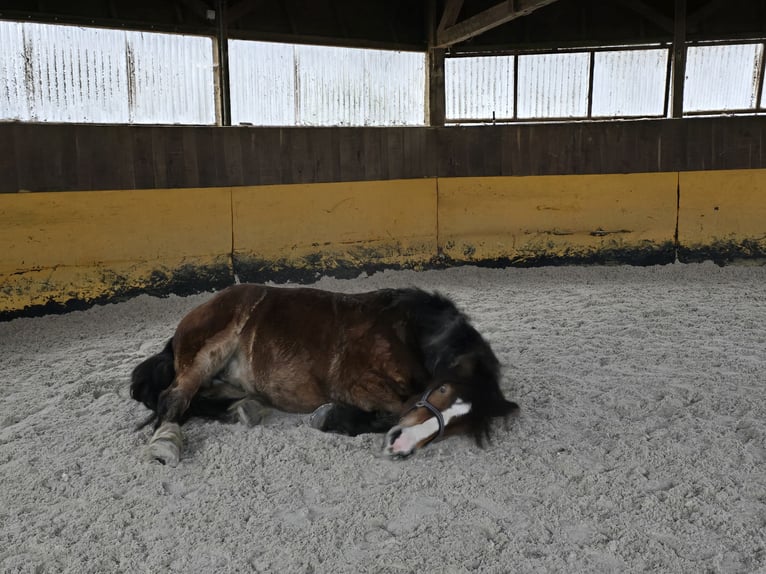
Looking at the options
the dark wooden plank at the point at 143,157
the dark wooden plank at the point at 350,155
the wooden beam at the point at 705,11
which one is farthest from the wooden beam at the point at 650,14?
the dark wooden plank at the point at 143,157

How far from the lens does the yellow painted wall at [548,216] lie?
702 cm

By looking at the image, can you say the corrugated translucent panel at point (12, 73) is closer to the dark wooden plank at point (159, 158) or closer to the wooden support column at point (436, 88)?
the dark wooden plank at point (159, 158)

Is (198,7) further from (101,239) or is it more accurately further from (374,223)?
(374,223)

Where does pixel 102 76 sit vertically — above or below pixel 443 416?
above

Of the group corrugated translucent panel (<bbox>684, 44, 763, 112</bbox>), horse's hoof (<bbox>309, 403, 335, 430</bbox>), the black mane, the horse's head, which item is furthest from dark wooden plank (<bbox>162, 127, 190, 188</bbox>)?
corrugated translucent panel (<bbox>684, 44, 763, 112</bbox>)

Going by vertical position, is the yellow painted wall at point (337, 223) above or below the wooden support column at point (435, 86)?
below

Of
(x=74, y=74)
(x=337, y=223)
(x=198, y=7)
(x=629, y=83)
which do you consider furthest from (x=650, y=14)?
(x=74, y=74)

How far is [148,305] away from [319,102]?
9.02 feet

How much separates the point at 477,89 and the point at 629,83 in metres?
1.67

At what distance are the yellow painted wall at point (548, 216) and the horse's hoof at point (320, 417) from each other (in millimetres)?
4305

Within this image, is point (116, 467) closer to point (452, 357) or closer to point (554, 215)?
point (452, 357)

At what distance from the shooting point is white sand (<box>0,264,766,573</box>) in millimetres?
2061

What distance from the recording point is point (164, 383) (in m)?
3.28

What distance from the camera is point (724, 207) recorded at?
6922 mm
